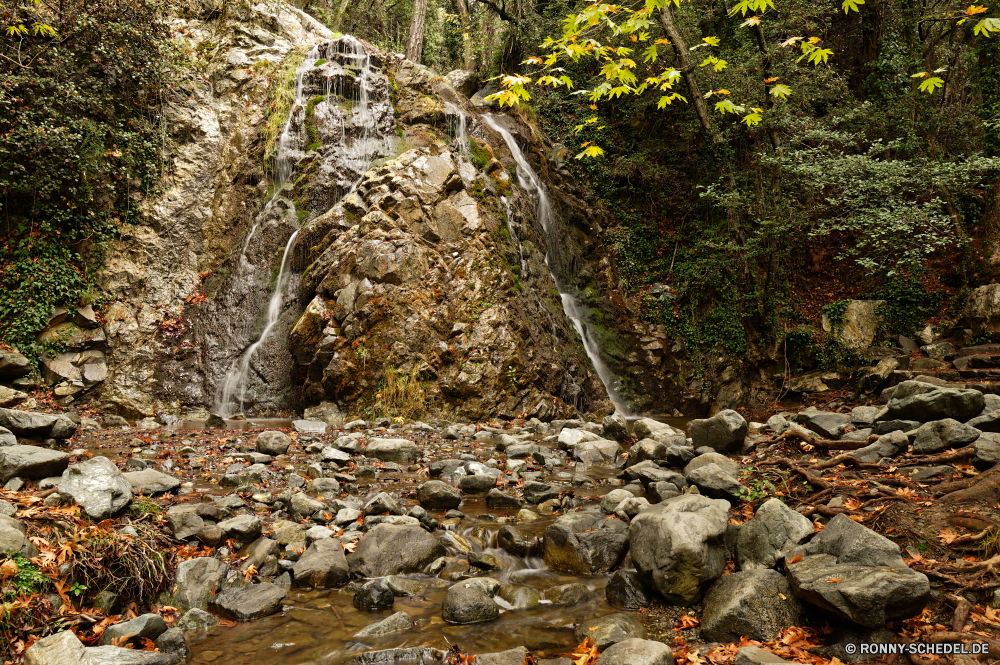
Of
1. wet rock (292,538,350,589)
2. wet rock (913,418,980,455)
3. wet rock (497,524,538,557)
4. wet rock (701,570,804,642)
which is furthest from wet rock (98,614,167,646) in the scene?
wet rock (913,418,980,455)

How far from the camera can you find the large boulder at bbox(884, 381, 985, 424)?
455 centimetres

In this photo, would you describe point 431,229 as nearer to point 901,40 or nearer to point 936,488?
point 936,488

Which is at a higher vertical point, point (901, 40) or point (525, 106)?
point (901, 40)

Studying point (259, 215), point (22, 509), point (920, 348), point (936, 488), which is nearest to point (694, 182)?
point (920, 348)

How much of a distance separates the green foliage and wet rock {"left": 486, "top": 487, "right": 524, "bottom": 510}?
9.47 m

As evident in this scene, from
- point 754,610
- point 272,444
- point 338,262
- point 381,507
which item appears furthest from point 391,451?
point 338,262

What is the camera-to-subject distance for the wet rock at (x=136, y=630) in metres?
2.77

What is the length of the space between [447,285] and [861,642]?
8.90 metres

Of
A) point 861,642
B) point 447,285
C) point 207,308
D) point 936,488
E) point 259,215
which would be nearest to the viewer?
point 861,642

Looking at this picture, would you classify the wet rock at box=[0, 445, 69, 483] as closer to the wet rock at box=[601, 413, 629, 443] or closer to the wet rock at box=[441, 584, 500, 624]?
the wet rock at box=[441, 584, 500, 624]

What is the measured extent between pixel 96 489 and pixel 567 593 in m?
3.44

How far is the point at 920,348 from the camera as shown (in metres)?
10.6

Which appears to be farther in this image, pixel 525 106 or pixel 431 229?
pixel 525 106

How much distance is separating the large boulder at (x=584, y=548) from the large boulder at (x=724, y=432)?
90.5 inches
